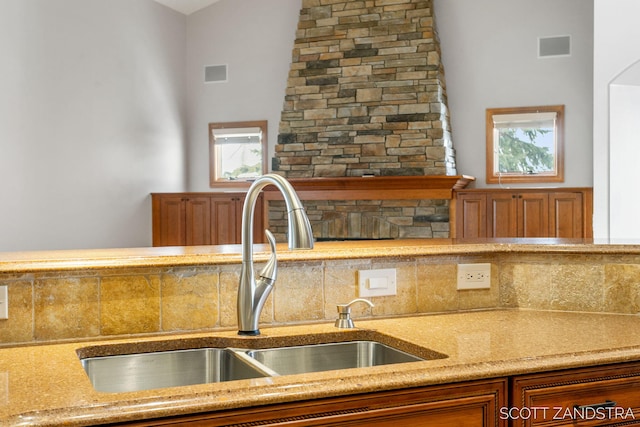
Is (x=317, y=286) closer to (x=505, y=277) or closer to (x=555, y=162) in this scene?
(x=505, y=277)

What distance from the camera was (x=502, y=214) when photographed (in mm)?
6902

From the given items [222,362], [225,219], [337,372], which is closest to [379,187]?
[225,219]

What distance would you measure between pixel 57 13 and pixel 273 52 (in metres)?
2.53

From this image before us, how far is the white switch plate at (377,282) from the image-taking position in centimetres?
218

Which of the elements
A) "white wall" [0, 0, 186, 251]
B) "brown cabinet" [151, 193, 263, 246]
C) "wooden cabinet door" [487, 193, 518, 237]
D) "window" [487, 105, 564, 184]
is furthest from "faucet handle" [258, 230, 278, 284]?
"window" [487, 105, 564, 184]

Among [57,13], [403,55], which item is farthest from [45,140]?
[403,55]

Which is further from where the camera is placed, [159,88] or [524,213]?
[159,88]

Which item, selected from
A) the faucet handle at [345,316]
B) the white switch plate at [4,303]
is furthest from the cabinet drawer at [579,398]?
the white switch plate at [4,303]

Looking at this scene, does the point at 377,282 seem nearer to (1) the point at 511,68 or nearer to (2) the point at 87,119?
(2) the point at 87,119

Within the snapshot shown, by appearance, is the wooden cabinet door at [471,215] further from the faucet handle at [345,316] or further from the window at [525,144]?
the faucet handle at [345,316]

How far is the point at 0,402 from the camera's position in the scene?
1300 millimetres

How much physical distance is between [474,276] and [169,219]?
5.97 metres

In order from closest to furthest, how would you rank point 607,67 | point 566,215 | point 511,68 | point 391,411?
point 391,411 → point 607,67 → point 566,215 → point 511,68

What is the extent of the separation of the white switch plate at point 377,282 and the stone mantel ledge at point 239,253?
0.06 m
